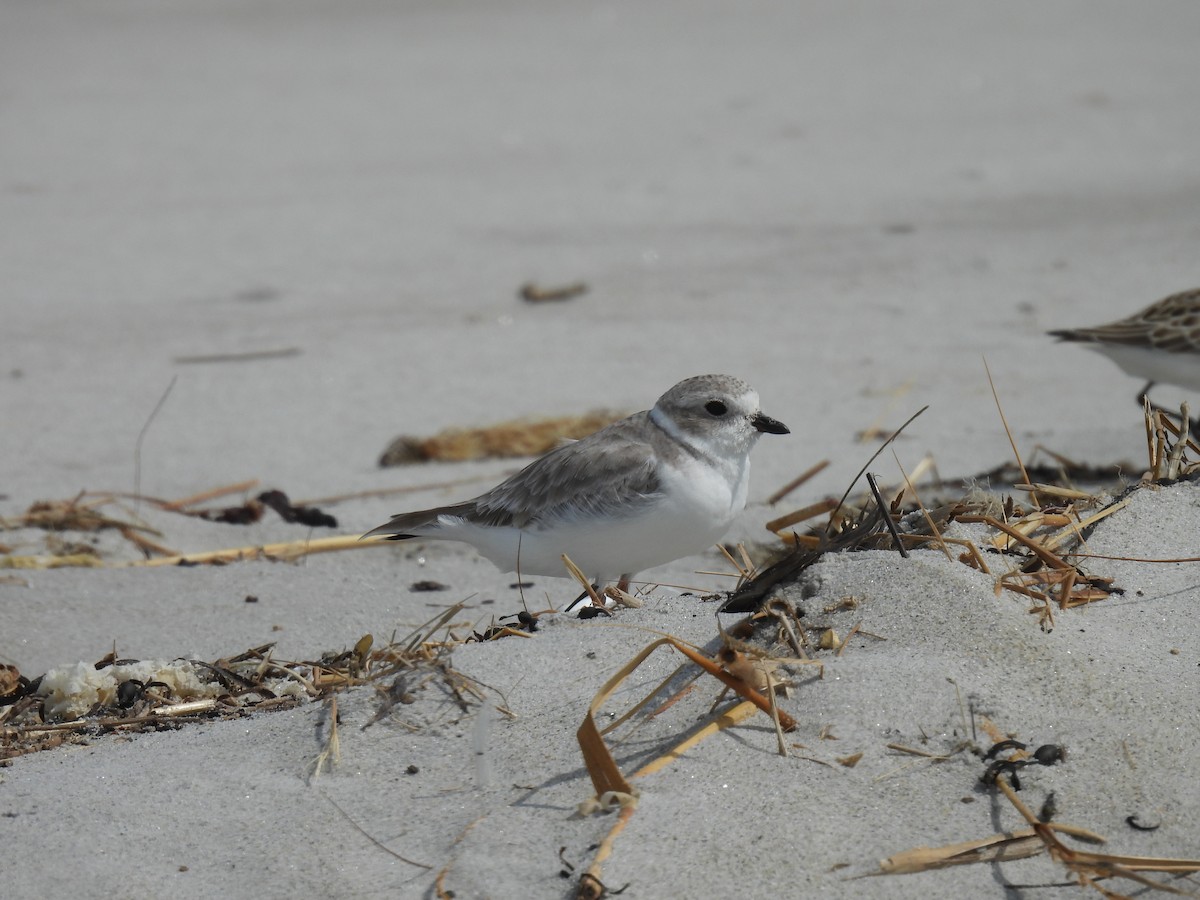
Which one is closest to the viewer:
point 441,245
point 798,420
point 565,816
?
point 565,816

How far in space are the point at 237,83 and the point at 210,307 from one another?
13.7ft

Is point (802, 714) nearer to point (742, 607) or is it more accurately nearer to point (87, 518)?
point (742, 607)

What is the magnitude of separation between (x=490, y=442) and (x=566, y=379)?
937mm

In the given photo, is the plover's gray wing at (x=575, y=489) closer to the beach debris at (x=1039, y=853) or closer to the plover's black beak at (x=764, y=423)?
the plover's black beak at (x=764, y=423)

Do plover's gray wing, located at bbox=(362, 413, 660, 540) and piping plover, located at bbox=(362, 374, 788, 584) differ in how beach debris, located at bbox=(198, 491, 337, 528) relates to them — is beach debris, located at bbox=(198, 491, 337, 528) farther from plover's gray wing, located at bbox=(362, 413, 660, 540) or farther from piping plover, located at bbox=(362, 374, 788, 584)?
piping plover, located at bbox=(362, 374, 788, 584)

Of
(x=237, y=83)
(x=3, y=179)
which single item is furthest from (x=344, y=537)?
(x=237, y=83)

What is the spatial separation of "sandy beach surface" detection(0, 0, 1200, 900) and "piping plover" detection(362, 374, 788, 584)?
0.36m

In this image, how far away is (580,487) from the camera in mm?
3840

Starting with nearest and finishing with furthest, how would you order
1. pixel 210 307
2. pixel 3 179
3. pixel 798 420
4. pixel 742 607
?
pixel 742 607 < pixel 798 420 < pixel 210 307 < pixel 3 179

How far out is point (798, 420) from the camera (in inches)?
237

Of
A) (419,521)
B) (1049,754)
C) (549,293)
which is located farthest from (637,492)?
(549,293)

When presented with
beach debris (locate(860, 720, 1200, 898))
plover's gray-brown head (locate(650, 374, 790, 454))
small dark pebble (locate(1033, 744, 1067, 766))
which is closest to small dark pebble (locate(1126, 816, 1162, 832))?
beach debris (locate(860, 720, 1200, 898))

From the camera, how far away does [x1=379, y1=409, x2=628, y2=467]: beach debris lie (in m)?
5.68

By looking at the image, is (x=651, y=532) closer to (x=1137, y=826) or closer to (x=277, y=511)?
(x=1137, y=826)
